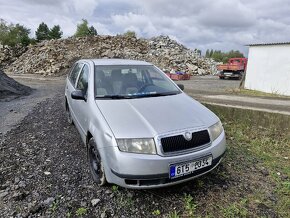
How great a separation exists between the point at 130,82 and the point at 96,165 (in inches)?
56.9

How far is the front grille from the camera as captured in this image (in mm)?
2604

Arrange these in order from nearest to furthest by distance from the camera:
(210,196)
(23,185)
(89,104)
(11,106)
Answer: (210,196), (23,185), (89,104), (11,106)

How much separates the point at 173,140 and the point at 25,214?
1777 mm

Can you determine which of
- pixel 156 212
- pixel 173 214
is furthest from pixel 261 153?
pixel 156 212

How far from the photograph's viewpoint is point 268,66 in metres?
12.3

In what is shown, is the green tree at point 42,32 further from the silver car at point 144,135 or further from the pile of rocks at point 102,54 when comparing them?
the silver car at point 144,135

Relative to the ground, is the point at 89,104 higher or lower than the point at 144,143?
higher

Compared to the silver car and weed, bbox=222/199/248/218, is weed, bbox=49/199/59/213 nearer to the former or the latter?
the silver car

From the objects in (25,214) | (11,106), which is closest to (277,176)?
(25,214)

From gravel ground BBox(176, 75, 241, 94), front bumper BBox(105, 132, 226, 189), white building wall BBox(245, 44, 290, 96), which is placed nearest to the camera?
front bumper BBox(105, 132, 226, 189)

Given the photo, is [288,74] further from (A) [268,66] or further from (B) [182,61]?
(B) [182,61]

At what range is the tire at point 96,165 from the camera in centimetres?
302

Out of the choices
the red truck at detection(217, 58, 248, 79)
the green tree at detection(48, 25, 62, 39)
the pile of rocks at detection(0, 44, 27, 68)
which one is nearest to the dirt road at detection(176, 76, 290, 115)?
the red truck at detection(217, 58, 248, 79)

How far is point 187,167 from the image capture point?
2.67m
